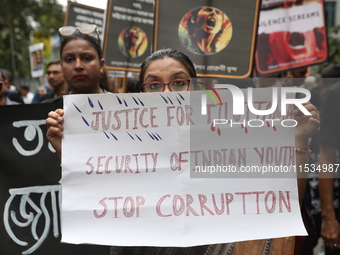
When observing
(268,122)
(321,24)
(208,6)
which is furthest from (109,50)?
(268,122)

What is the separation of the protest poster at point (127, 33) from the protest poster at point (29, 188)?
102 inches

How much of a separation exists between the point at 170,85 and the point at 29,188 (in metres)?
1.15

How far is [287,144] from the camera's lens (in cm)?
228

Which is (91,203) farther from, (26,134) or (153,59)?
(26,134)

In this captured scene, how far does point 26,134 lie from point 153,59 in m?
1.03

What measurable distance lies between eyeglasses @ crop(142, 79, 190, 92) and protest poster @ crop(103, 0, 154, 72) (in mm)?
3145

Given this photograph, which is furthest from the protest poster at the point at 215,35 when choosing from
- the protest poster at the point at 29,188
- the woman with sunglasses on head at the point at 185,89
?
the woman with sunglasses on head at the point at 185,89

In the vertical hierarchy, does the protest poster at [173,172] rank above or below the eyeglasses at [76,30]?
below

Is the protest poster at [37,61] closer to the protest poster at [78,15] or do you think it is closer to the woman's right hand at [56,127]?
the protest poster at [78,15]

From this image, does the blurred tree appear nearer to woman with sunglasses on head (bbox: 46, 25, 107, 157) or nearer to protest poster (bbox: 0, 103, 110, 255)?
woman with sunglasses on head (bbox: 46, 25, 107, 157)

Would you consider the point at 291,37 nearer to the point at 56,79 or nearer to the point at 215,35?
the point at 215,35

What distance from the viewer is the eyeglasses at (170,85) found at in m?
2.46

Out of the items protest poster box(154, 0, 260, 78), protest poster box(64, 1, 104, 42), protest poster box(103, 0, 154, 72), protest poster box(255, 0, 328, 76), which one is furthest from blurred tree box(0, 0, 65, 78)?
protest poster box(154, 0, 260, 78)

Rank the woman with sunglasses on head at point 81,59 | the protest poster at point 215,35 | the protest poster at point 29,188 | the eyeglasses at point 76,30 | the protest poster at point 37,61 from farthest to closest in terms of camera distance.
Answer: the protest poster at point 37,61
the protest poster at point 215,35
the eyeglasses at point 76,30
the woman with sunglasses on head at point 81,59
the protest poster at point 29,188
